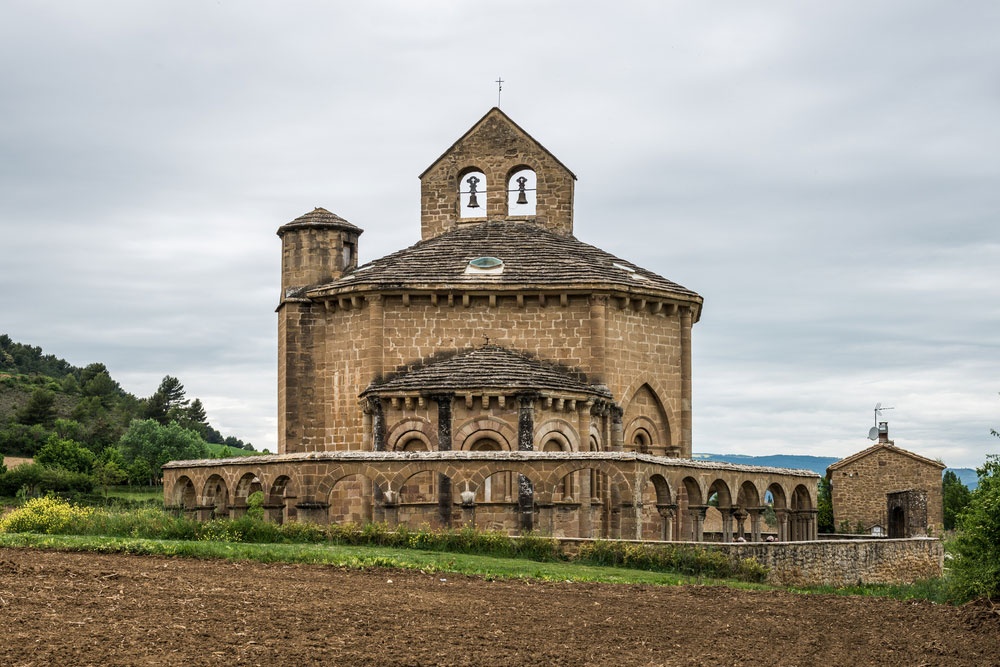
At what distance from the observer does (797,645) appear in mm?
15227

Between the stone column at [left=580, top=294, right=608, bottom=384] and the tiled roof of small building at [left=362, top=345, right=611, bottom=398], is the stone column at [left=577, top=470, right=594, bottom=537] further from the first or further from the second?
the stone column at [left=580, top=294, right=608, bottom=384]

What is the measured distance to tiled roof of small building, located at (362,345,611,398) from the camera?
3123 centimetres

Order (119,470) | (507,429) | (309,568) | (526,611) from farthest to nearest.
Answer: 1. (119,470)
2. (507,429)
3. (309,568)
4. (526,611)

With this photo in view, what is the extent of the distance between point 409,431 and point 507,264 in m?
5.86

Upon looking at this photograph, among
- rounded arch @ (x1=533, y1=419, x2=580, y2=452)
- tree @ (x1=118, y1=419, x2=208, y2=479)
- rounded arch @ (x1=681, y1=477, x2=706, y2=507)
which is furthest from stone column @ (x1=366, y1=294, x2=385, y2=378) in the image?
tree @ (x1=118, y1=419, x2=208, y2=479)

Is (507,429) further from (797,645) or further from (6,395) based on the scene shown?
(6,395)

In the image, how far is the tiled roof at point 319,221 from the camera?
36938mm

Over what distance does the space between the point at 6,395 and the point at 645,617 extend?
86.7 meters

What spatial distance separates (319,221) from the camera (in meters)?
37.0

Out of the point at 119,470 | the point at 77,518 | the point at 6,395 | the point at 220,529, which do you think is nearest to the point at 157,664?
the point at 220,529

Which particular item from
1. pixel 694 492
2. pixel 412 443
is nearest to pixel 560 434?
pixel 412 443

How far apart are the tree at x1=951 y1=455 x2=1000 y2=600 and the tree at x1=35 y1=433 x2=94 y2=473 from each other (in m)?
53.6

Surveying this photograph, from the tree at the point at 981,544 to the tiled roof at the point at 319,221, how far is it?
21.3m

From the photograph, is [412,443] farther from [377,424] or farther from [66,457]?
[66,457]
